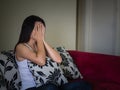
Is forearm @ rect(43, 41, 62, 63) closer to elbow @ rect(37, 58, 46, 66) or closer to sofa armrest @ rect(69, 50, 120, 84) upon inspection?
elbow @ rect(37, 58, 46, 66)

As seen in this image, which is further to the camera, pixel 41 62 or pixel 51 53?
pixel 51 53

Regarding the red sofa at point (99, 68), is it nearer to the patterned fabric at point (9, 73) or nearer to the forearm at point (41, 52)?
the forearm at point (41, 52)

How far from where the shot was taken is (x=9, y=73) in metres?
1.82

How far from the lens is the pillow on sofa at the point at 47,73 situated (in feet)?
5.79

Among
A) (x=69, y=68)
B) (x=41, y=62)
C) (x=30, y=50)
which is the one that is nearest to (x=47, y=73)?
(x=41, y=62)

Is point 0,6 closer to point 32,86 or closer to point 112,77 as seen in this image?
point 32,86

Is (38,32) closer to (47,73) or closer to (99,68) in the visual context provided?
(47,73)

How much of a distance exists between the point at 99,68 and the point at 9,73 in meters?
0.97

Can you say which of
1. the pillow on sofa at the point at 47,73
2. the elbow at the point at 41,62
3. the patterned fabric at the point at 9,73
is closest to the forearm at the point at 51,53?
the pillow on sofa at the point at 47,73

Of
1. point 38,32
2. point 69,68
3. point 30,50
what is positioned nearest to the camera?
point 30,50

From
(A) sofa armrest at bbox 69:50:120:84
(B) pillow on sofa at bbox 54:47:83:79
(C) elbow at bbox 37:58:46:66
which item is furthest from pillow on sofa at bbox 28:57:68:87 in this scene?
(A) sofa armrest at bbox 69:50:120:84

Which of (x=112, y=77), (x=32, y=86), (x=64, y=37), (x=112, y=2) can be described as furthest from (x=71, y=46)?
(x=32, y=86)

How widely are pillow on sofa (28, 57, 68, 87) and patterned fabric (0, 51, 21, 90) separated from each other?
0.61 feet

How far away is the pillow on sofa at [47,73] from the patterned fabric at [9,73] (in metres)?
0.19
